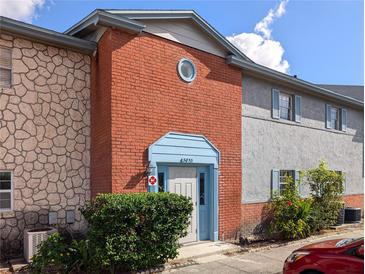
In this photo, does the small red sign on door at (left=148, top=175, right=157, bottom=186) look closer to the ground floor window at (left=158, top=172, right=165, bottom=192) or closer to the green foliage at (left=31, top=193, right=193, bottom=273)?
the ground floor window at (left=158, top=172, right=165, bottom=192)

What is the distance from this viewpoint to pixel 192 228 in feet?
33.8

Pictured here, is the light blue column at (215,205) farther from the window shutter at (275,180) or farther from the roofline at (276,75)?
the roofline at (276,75)

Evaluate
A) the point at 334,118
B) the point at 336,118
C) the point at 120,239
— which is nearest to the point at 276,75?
the point at 334,118

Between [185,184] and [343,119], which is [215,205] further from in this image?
[343,119]

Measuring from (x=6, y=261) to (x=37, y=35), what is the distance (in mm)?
5242

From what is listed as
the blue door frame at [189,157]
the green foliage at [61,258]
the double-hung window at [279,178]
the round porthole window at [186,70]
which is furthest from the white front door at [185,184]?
the double-hung window at [279,178]

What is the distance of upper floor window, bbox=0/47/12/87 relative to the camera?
848cm

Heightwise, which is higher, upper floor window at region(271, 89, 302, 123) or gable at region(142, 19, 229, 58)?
gable at region(142, 19, 229, 58)

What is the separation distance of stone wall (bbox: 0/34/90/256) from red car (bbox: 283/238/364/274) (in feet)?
18.6

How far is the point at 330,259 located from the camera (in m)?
5.48

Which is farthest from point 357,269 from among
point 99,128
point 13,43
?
point 13,43

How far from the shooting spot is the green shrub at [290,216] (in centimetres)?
1130

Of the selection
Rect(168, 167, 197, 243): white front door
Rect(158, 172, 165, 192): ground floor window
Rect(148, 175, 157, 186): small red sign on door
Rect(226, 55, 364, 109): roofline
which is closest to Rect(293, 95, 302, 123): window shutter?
Rect(226, 55, 364, 109): roofline

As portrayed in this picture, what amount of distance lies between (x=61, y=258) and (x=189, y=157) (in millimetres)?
4374
